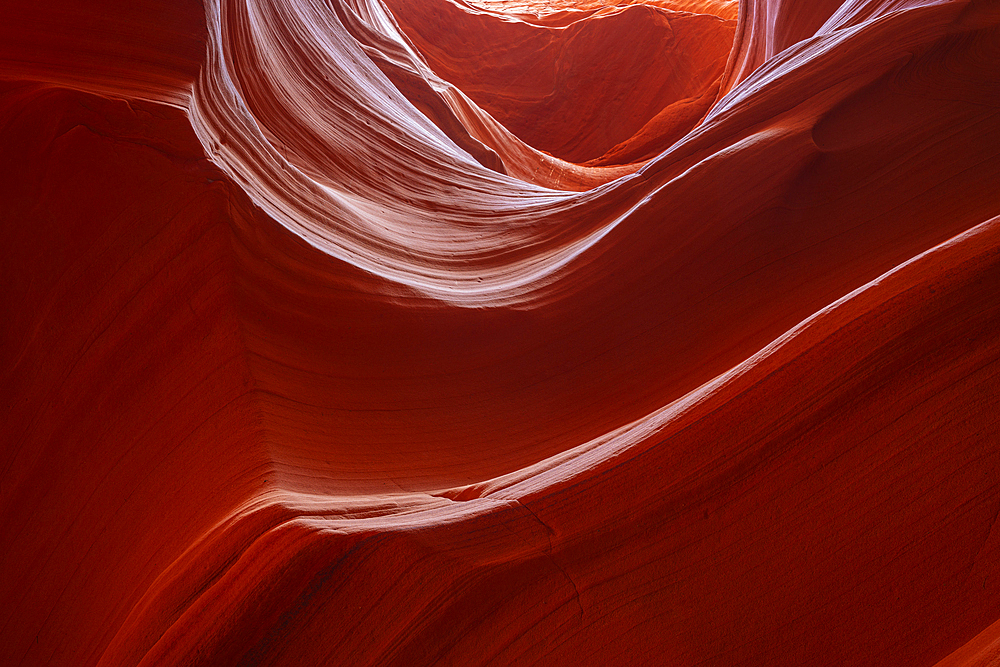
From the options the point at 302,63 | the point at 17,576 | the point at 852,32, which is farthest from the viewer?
the point at 302,63

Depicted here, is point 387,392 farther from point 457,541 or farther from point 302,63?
point 302,63

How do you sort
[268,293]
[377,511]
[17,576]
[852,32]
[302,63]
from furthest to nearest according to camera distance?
[302,63]
[852,32]
[268,293]
[17,576]
[377,511]

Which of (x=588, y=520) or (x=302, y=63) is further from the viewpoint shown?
(x=302, y=63)

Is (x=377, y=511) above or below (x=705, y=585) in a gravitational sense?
above

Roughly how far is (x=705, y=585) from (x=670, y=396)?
697 mm

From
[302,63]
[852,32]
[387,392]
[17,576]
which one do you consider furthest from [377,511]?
[852,32]

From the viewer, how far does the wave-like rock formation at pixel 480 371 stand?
3.91ft

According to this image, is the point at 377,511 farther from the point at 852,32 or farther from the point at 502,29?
the point at 502,29

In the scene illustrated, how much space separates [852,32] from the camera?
8.27ft

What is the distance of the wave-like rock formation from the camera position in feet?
3.91

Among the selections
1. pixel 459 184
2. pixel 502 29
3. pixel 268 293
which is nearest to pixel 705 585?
pixel 268 293

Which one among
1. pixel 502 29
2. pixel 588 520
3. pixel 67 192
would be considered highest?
pixel 502 29

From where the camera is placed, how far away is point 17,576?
5.39ft

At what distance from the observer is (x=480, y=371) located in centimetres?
197
